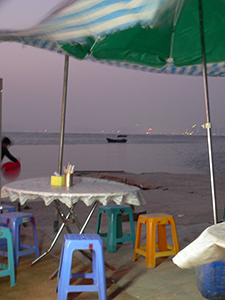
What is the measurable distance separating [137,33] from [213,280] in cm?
292

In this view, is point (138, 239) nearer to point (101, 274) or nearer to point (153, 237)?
point (153, 237)

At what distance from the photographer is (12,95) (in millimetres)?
24625

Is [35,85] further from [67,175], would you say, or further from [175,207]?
[67,175]

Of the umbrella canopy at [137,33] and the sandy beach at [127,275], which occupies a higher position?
the umbrella canopy at [137,33]

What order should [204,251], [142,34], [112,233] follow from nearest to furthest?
[204,251] < [112,233] < [142,34]

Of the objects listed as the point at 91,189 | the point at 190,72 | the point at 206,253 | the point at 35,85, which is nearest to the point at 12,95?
the point at 35,85

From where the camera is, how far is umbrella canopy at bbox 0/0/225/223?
2.61 meters

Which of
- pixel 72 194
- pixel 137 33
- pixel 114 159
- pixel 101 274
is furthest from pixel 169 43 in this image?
pixel 114 159

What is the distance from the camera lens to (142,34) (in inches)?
164

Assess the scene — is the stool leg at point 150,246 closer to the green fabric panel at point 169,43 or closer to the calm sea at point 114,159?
the green fabric panel at point 169,43

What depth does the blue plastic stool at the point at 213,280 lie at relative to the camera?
2590 millimetres

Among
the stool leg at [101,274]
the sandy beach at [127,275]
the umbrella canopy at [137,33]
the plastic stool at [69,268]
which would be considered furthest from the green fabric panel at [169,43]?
the sandy beach at [127,275]

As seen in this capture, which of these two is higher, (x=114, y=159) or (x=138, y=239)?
(x=114, y=159)

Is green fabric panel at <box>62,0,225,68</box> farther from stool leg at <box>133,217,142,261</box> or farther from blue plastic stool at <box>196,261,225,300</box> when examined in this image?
blue plastic stool at <box>196,261,225,300</box>
